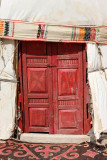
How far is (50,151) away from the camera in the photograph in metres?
3.61


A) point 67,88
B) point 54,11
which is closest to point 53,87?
point 67,88

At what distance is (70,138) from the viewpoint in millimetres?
3988

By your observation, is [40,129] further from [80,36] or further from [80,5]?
[80,5]

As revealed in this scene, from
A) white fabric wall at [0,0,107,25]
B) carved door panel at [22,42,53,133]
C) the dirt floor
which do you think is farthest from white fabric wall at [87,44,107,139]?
carved door panel at [22,42,53,133]

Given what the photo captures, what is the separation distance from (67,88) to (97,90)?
590mm

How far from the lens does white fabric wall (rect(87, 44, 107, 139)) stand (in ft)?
12.4

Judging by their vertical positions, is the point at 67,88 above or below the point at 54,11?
below

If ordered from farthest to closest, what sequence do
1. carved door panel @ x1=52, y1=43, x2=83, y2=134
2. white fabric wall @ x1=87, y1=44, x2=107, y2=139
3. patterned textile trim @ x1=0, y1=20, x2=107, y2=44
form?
carved door panel @ x1=52, y1=43, x2=83, y2=134 < white fabric wall @ x1=87, y1=44, x2=107, y2=139 < patterned textile trim @ x1=0, y1=20, x2=107, y2=44

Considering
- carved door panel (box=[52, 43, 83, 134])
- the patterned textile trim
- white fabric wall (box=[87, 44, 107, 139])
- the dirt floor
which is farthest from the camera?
carved door panel (box=[52, 43, 83, 134])

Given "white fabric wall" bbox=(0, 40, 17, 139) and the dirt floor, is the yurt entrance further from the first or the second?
the dirt floor

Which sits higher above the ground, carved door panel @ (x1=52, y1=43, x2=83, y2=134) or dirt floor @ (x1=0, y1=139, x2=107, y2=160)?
carved door panel @ (x1=52, y1=43, x2=83, y2=134)

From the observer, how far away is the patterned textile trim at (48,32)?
3.64 metres

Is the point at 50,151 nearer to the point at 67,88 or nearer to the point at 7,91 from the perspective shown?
the point at 67,88

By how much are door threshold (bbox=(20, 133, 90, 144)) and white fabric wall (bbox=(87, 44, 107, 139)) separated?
1.20 feet
